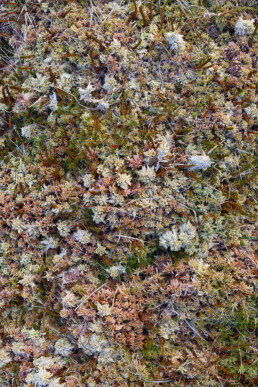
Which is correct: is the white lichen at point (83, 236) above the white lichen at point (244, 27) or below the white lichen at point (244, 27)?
below

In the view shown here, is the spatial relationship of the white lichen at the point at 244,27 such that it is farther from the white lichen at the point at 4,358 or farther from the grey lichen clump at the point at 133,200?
the white lichen at the point at 4,358

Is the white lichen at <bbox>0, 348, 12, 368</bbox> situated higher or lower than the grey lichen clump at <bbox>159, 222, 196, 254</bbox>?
lower

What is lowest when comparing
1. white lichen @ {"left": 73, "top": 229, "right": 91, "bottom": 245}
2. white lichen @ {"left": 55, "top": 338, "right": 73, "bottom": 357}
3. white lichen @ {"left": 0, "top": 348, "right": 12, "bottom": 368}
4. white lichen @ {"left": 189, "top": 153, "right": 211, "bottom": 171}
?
white lichen @ {"left": 0, "top": 348, "right": 12, "bottom": 368}

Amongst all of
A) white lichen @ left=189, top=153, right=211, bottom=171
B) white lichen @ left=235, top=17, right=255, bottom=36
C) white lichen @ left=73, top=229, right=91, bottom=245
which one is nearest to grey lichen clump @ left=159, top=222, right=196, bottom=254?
white lichen @ left=189, top=153, right=211, bottom=171

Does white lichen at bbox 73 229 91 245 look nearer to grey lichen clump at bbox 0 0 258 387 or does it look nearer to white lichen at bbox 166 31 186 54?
grey lichen clump at bbox 0 0 258 387

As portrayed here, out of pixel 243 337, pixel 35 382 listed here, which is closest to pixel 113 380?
pixel 35 382

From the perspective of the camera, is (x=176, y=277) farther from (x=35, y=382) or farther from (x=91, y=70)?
(x=91, y=70)

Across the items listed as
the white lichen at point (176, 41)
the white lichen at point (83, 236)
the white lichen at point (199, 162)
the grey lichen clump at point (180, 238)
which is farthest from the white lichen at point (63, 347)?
the white lichen at point (176, 41)

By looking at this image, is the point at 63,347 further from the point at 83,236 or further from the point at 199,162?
the point at 199,162

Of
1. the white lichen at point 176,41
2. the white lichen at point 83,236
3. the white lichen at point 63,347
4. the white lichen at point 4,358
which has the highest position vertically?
Result: the white lichen at point 176,41

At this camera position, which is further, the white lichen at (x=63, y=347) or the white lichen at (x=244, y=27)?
the white lichen at (x=244, y=27)
